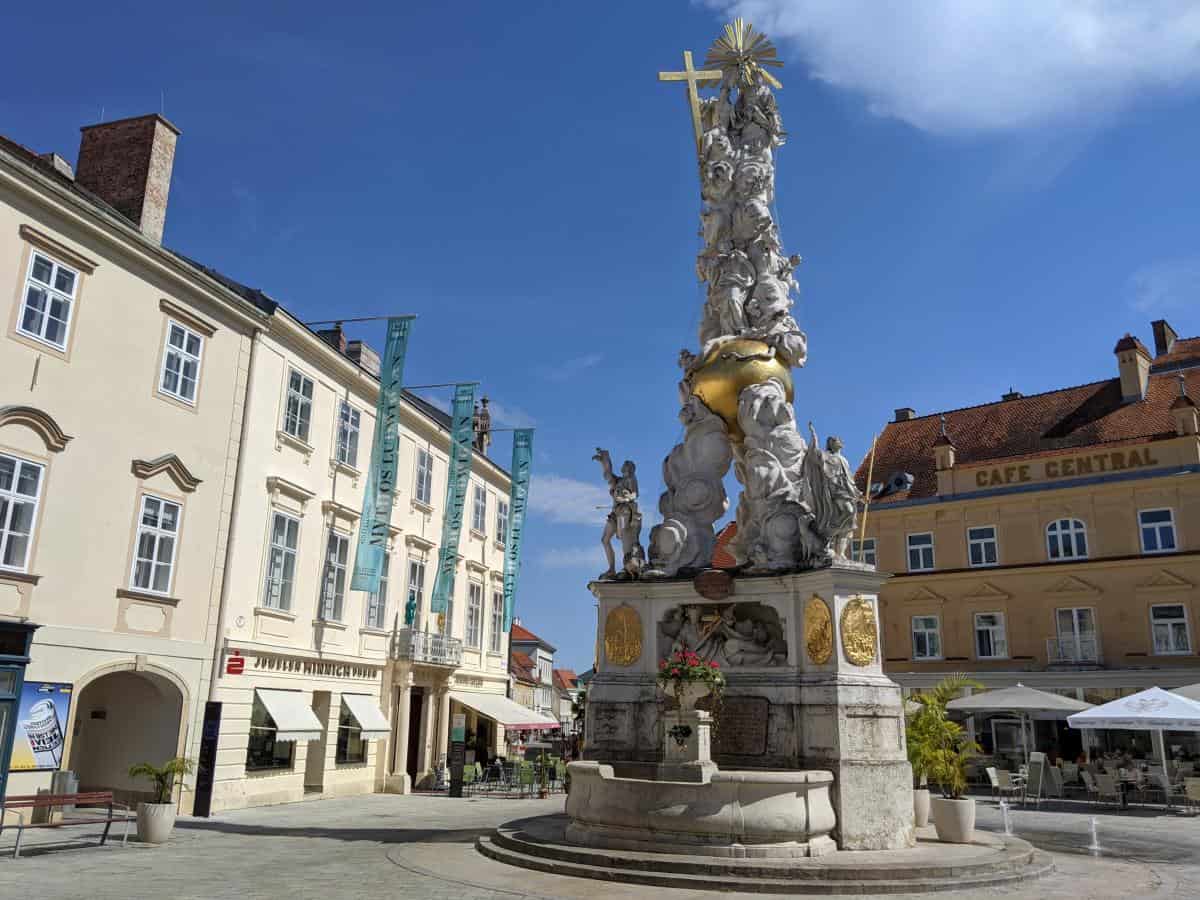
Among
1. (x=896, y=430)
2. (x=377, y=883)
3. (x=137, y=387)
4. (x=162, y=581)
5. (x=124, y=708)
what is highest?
(x=896, y=430)

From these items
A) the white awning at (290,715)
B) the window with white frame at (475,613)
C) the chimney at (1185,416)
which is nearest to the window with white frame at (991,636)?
the chimney at (1185,416)

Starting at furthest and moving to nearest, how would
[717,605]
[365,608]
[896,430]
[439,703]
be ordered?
[896,430] < [439,703] < [365,608] < [717,605]

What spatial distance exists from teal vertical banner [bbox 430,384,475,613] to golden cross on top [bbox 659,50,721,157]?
1238cm

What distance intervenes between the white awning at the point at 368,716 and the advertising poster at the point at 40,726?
8.59 m

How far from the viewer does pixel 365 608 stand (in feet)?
82.9

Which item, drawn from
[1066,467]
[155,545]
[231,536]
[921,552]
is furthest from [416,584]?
[1066,467]

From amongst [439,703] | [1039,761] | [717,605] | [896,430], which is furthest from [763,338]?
[896,430]

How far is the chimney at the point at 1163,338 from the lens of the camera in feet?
121

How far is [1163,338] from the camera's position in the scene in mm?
36844

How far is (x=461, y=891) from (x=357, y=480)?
1689cm

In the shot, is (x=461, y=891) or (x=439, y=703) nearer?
(x=461, y=891)

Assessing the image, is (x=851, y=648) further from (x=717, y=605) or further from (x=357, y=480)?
(x=357, y=480)

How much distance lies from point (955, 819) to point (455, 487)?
19448 mm

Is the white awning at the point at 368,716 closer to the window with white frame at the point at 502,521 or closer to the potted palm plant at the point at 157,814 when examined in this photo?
the window with white frame at the point at 502,521
